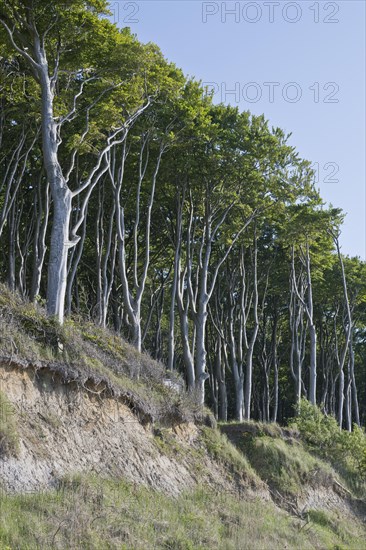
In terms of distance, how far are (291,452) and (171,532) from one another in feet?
36.8

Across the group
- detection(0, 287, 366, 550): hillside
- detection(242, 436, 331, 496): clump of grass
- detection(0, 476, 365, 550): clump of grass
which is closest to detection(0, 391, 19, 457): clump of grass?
detection(0, 287, 366, 550): hillside

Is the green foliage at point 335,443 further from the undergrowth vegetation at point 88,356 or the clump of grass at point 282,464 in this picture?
the undergrowth vegetation at point 88,356

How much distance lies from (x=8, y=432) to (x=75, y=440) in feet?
8.11

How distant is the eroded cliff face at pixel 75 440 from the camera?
13.6 metres

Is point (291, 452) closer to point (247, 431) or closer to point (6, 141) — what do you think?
point (247, 431)

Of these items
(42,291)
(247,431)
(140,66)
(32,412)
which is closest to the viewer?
(32,412)

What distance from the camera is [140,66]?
910 inches

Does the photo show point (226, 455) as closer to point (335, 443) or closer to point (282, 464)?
point (282, 464)

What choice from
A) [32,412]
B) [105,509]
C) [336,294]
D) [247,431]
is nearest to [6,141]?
[247,431]

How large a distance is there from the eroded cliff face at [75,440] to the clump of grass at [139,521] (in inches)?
18.4

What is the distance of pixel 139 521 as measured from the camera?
13.5 metres

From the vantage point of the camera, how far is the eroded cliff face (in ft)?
44.5

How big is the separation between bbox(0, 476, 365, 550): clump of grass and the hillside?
3 centimetres

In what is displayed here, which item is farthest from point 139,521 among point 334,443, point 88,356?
point 334,443
